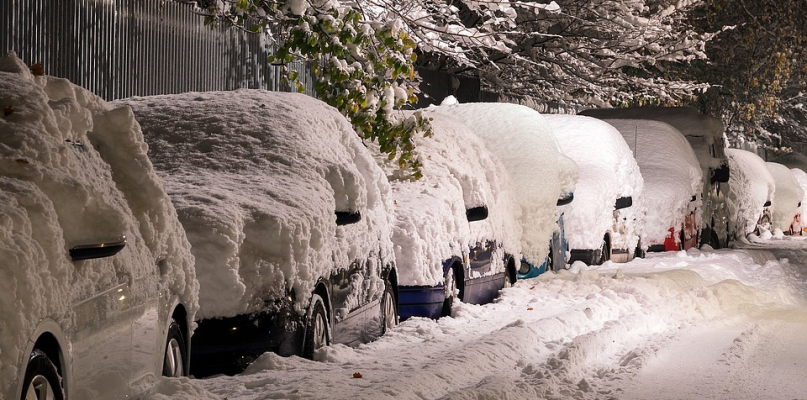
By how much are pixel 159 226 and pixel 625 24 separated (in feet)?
56.6

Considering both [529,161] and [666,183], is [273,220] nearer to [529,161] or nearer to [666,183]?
[529,161]

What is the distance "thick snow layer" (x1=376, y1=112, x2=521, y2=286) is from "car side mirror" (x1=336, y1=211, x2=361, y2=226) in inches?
74.0

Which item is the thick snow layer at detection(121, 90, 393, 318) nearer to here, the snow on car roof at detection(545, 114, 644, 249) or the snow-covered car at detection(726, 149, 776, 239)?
the snow on car roof at detection(545, 114, 644, 249)

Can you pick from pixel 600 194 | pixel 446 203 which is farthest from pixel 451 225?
pixel 600 194

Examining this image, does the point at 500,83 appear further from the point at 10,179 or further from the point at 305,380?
the point at 10,179

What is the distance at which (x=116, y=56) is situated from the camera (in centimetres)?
1127

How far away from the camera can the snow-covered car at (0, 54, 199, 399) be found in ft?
13.3

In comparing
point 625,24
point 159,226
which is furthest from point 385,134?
point 625,24

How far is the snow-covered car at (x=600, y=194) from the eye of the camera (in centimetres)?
1548

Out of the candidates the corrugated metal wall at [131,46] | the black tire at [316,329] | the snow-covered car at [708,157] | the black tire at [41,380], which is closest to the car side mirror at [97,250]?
the black tire at [41,380]

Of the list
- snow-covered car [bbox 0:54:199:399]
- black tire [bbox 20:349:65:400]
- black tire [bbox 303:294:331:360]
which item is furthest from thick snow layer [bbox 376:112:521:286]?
black tire [bbox 20:349:65:400]

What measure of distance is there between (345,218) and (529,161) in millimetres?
5910

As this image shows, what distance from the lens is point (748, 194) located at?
25219 millimetres

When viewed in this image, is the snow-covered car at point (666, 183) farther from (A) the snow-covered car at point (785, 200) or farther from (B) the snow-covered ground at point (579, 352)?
(A) the snow-covered car at point (785, 200)
